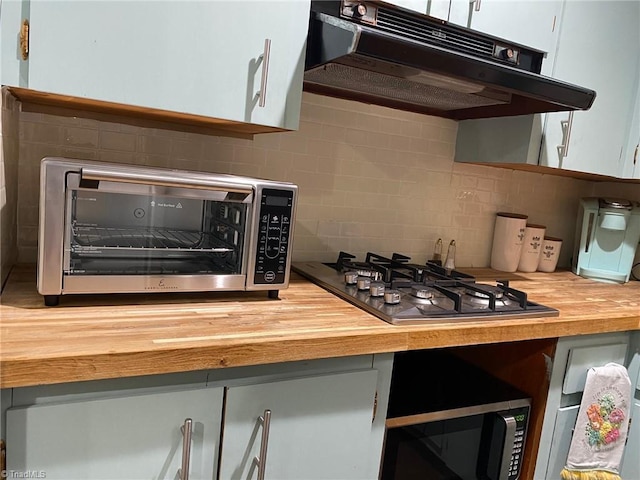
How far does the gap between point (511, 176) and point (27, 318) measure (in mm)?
1922

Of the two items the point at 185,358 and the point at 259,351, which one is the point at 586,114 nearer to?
the point at 259,351

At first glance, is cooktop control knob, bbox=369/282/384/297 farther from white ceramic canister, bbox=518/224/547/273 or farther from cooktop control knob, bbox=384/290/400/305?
white ceramic canister, bbox=518/224/547/273

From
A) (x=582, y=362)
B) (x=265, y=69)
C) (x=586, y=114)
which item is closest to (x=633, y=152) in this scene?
(x=586, y=114)

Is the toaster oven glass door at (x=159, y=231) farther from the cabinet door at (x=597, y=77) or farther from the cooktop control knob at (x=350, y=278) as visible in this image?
the cabinet door at (x=597, y=77)

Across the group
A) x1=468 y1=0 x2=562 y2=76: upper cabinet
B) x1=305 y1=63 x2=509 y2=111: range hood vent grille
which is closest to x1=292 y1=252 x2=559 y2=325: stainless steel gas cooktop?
x1=305 y1=63 x2=509 y2=111: range hood vent grille

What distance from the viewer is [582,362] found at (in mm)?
1518

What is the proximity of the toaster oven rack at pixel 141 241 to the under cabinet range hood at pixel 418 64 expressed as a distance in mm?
550

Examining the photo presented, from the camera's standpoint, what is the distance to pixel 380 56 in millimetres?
1206

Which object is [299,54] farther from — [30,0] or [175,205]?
[30,0]

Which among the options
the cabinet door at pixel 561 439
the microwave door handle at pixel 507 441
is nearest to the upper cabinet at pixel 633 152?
the cabinet door at pixel 561 439

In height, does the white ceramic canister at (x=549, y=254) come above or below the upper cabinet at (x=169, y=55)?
below

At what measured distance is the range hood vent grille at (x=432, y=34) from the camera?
139 centimetres

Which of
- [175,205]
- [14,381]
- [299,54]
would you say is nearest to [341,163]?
[299,54]

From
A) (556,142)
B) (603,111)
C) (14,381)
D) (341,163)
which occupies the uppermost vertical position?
(603,111)
